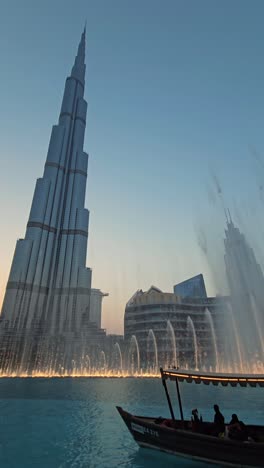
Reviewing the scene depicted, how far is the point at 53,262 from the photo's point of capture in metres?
177

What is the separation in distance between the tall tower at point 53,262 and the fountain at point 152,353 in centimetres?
7015

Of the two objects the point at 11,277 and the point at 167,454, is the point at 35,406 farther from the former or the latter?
the point at 11,277

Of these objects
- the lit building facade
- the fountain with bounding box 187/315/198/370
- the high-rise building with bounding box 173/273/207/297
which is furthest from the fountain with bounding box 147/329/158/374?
the high-rise building with bounding box 173/273/207/297

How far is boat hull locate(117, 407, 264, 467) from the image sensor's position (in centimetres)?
1111

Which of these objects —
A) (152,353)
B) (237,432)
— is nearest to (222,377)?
(237,432)

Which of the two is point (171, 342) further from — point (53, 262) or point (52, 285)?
point (53, 262)

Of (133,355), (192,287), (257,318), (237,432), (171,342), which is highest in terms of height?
(192,287)

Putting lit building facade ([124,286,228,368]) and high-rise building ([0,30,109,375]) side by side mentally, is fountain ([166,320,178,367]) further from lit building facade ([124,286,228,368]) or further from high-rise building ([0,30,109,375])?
high-rise building ([0,30,109,375])

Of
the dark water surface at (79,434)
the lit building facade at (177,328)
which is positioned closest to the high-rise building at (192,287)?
the lit building facade at (177,328)

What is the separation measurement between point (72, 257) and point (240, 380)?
16794cm

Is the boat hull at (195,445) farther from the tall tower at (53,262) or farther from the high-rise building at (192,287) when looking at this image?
the high-rise building at (192,287)

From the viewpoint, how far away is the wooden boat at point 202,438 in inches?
442

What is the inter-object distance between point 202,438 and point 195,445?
1.89ft

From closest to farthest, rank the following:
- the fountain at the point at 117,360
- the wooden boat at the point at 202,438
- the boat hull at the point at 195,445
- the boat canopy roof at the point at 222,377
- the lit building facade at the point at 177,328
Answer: the boat hull at the point at 195,445
the wooden boat at the point at 202,438
the boat canopy roof at the point at 222,377
the fountain at the point at 117,360
the lit building facade at the point at 177,328
